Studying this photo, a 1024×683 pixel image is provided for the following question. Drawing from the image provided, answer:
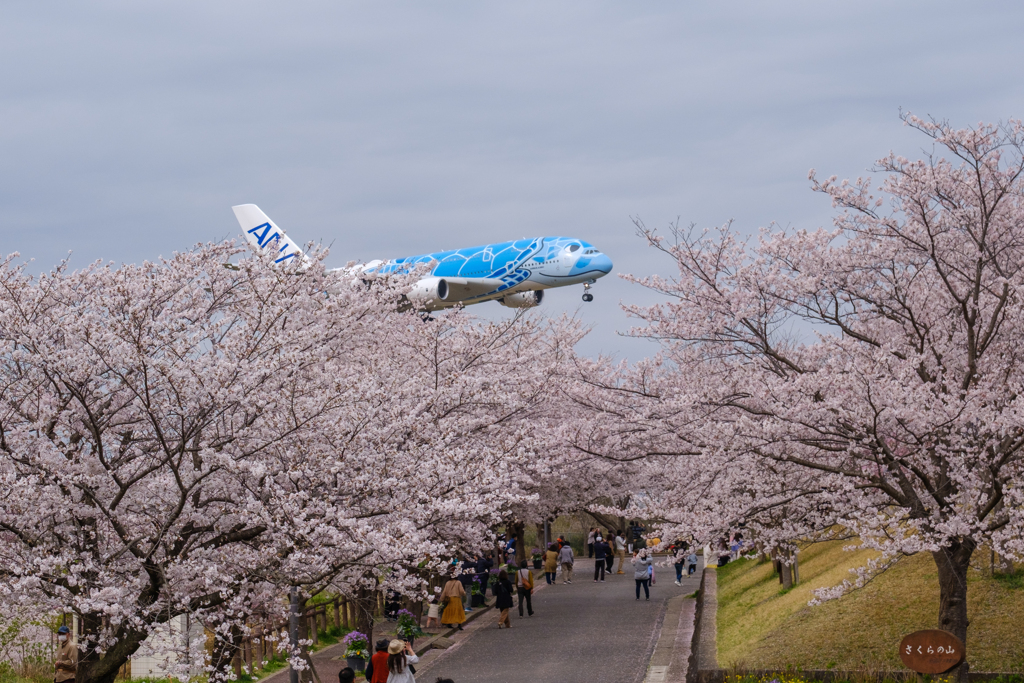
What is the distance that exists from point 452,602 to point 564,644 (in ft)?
9.90

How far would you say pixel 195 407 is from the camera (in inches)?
370

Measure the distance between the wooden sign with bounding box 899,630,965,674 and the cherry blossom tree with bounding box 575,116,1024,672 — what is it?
35.9 inches

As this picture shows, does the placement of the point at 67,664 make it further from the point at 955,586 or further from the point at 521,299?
the point at 521,299

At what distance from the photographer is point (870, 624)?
16.2 m

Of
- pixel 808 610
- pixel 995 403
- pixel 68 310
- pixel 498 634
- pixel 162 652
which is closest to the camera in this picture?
pixel 162 652

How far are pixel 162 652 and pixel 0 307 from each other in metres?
3.83

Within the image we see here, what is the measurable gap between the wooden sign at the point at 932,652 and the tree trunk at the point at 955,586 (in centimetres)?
134

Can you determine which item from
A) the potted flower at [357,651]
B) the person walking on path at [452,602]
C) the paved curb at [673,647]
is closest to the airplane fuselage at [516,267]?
the paved curb at [673,647]

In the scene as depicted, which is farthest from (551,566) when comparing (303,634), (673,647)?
(303,634)

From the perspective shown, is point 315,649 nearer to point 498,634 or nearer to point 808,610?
point 498,634

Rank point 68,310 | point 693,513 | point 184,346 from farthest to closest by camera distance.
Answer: point 693,513, point 68,310, point 184,346

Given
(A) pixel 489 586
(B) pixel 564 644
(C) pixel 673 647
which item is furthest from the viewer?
(A) pixel 489 586

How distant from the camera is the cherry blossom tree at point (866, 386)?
38.1 feet

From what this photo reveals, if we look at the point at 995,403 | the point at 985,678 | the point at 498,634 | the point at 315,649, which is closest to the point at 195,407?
the point at 995,403
